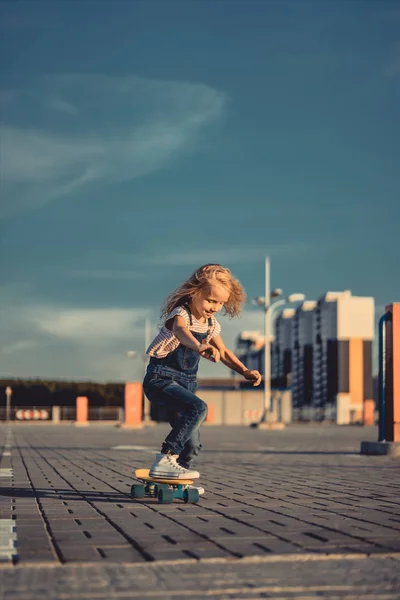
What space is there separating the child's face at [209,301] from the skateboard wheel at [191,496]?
1.29 meters

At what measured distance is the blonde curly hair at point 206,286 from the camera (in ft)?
22.0

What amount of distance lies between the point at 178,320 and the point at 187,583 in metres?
3.24

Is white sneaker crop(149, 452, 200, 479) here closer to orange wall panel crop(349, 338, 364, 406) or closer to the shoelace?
the shoelace

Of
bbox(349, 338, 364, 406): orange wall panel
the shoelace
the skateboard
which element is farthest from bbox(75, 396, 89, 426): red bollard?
bbox(349, 338, 364, 406): orange wall panel

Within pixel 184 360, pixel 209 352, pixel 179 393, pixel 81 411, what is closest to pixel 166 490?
pixel 179 393

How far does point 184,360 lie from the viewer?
6.75 m

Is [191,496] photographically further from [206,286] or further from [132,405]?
[132,405]

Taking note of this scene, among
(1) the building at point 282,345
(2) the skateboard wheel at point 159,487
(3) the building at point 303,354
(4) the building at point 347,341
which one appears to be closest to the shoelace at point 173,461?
(2) the skateboard wheel at point 159,487

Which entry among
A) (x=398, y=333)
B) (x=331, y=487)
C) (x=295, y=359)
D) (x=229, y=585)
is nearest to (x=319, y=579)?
(x=229, y=585)

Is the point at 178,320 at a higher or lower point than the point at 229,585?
higher

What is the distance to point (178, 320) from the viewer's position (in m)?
6.55

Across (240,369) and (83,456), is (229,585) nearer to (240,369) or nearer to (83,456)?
(240,369)

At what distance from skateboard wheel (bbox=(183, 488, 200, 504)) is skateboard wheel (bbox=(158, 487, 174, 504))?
3.9 inches

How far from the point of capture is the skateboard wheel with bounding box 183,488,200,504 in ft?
21.0
